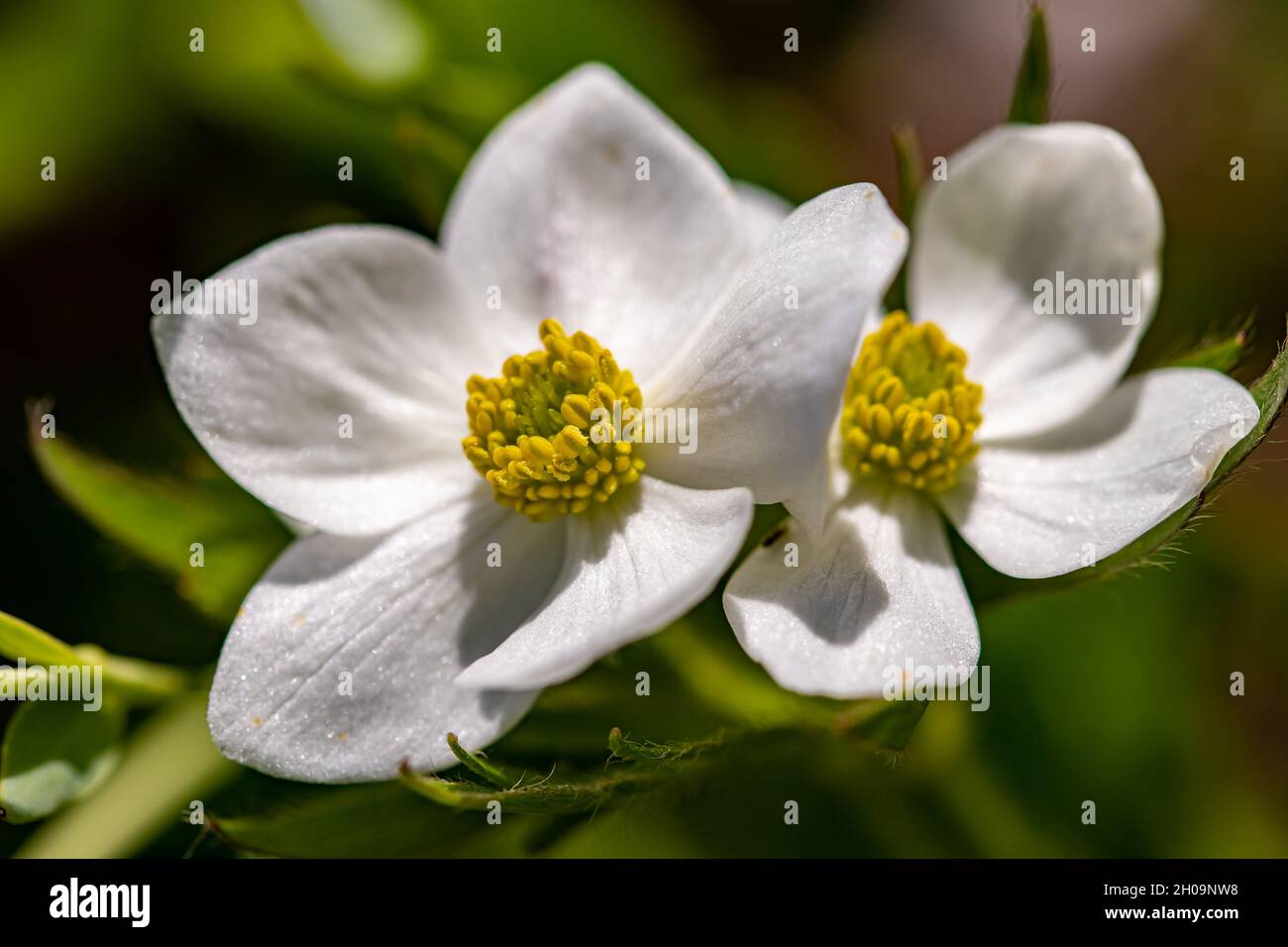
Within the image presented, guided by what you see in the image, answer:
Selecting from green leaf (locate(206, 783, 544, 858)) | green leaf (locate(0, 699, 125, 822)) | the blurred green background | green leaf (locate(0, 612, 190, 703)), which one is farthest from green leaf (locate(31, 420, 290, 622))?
green leaf (locate(206, 783, 544, 858))

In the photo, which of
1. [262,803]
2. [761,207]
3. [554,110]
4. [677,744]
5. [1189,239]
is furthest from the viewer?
[1189,239]

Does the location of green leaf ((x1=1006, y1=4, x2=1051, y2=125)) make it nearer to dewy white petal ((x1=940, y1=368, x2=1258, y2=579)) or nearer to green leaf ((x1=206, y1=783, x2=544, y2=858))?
dewy white petal ((x1=940, y1=368, x2=1258, y2=579))

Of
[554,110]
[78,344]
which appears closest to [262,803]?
[554,110]

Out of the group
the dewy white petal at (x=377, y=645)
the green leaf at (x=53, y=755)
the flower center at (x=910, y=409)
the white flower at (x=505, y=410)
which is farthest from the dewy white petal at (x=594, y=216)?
the green leaf at (x=53, y=755)

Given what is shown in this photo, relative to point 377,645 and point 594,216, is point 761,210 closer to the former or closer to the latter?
point 594,216

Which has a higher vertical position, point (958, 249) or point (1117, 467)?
point (958, 249)

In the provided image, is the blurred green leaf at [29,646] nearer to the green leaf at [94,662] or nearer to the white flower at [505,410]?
the green leaf at [94,662]
